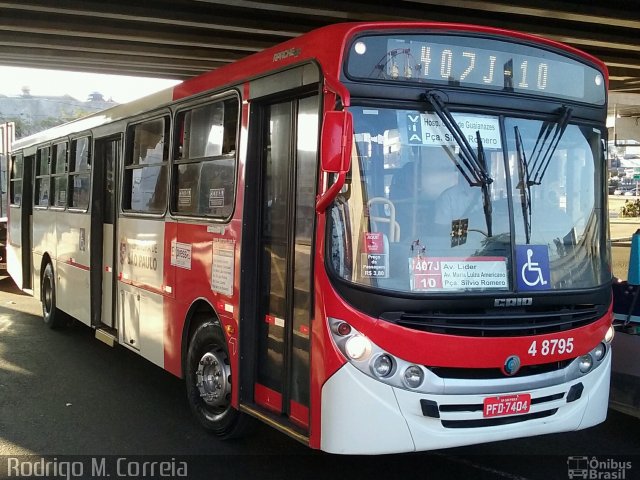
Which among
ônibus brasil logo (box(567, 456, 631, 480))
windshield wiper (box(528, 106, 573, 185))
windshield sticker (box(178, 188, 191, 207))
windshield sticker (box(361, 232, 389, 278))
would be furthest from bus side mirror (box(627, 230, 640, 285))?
windshield sticker (box(178, 188, 191, 207))

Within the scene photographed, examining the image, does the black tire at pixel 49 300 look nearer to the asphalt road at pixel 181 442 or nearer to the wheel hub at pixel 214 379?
the asphalt road at pixel 181 442

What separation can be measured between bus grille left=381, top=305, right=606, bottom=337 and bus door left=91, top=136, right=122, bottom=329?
16.0ft

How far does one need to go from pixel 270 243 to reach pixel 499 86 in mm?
1880

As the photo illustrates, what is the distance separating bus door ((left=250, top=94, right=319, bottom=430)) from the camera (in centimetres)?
432

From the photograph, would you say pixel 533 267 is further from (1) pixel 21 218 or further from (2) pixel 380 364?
(1) pixel 21 218

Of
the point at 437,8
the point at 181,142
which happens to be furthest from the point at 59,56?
the point at 181,142

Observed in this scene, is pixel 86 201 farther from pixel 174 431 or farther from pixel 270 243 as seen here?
pixel 270 243

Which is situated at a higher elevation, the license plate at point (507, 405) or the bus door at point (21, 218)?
the bus door at point (21, 218)

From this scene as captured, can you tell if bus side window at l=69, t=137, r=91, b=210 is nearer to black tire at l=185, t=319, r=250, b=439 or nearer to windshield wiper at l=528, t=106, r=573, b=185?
black tire at l=185, t=319, r=250, b=439

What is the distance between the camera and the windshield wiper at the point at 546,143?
4.25m

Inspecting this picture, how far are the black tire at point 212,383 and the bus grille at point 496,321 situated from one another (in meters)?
1.81

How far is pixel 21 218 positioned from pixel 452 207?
9402 millimetres

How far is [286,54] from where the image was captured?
4523 millimetres

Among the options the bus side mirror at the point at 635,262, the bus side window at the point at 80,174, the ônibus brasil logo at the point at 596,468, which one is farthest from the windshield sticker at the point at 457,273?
the bus side window at the point at 80,174
